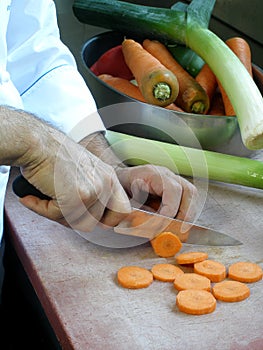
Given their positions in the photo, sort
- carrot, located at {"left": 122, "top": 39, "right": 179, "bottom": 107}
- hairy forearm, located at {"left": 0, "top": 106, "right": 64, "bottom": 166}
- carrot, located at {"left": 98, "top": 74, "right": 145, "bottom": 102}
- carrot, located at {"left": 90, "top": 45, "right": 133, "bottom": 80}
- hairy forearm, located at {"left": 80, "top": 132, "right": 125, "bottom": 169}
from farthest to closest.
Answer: carrot, located at {"left": 90, "top": 45, "right": 133, "bottom": 80} → carrot, located at {"left": 98, "top": 74, "right": 145, "bottom": 102} → carrot, located at {"left": 122, "top": 39, "right": 179, "bottom": 107} → hairy forearm, located at {"left": 80, "top": 132, "right": 125, "bottom": 169} → hairy forearm, located at {"left": 0, "top": 106, "right": 64, "bottom": 166}

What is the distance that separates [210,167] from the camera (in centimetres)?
124

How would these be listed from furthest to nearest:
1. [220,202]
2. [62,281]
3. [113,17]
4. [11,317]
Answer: [113,17] < [11,317] < [220,202] < [62,281]

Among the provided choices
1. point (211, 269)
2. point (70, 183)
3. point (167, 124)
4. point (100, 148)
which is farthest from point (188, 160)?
point (70, 183)

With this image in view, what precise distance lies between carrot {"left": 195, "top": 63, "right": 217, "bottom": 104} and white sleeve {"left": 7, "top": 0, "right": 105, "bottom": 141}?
0.97 ft

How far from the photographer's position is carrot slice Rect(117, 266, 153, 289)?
→ 3.12ft

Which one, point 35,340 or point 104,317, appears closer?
point 104,317

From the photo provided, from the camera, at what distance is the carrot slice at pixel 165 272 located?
3.20ft

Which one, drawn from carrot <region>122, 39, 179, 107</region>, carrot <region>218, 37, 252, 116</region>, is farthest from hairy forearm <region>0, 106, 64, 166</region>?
carrot <region>218, 37, 252, 116</region>

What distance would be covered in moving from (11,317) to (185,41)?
0.77 m

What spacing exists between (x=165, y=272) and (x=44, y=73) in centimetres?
50

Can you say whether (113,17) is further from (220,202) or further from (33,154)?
(33,154)

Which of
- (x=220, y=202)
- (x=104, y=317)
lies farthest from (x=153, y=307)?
(x=220, y=202)

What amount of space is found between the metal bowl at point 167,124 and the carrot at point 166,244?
29cm

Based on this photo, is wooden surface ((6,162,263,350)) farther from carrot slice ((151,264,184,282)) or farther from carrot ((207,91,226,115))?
carrot ((207,91,226,115))
